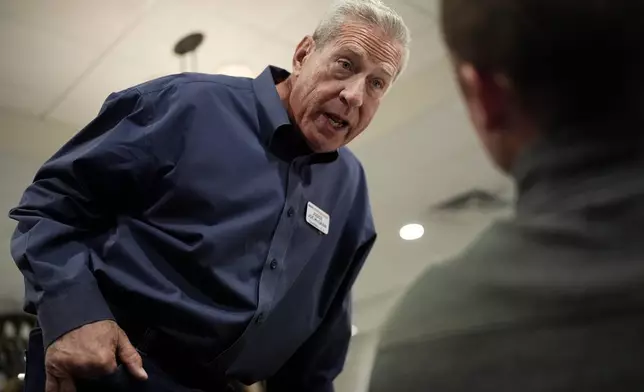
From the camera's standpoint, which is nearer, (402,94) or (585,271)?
(585,271)

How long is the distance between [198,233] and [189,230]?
11 mm

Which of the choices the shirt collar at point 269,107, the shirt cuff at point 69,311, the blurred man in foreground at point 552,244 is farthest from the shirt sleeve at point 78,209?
the blurred man in foreground at point 552,244

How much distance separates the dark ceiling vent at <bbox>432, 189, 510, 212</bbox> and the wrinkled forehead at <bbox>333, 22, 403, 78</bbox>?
0.42m

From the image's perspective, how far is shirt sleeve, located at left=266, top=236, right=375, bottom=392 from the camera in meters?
0.82

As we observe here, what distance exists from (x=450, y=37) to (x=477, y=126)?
42mm

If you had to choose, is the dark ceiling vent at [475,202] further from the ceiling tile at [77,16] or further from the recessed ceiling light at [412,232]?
the ceiling tile at [77,16]

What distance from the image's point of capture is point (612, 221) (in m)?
0.28

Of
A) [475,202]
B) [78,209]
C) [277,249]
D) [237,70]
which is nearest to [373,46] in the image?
[277,249]

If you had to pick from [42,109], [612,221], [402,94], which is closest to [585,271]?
[612,221]

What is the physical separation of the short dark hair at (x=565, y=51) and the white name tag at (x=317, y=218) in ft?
1.67

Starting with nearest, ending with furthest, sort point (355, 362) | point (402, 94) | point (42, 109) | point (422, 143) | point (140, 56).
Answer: point (355, 362) < point (422, 143) < point (402, 94) < point (140, 56) < point (42, 109)

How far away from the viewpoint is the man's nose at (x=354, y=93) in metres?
0.78

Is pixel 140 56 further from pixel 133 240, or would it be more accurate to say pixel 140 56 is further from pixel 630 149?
pixel 630 149

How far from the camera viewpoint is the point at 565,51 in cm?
30
